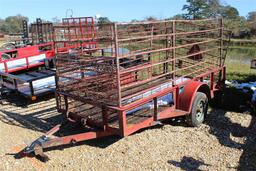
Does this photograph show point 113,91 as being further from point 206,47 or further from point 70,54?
point 206,47

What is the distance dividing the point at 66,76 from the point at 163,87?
1716 millimetres

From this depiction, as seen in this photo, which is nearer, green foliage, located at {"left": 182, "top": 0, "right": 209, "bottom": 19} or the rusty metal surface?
the rusty metal surface

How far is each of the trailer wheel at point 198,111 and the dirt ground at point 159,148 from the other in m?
0.14

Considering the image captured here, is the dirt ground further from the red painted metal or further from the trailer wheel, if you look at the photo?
the red painted metal

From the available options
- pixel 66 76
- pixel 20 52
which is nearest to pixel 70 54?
pixel 66 76

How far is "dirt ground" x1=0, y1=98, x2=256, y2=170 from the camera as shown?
4293 mm

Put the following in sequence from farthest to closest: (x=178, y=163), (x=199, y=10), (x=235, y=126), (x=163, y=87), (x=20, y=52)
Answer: (x=199, y=10)
(x=20, y=52)
(x=235, y=126)
(x=163, y=87)
(x=178, y=163)

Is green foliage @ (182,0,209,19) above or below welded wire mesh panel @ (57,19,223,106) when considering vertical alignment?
above

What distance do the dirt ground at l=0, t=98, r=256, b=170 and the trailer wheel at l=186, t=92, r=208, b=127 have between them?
0.45 ft

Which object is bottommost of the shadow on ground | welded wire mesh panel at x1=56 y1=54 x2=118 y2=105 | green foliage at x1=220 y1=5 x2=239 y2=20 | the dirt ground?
the shadow on ground

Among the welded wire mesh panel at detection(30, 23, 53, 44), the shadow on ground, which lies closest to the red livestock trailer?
the shadow on ground

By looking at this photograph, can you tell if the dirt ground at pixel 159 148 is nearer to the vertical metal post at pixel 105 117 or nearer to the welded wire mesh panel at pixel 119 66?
the vertical metal post at pixel 105 117

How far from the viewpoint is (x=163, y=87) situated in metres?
5.10

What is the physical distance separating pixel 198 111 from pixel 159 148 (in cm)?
137
